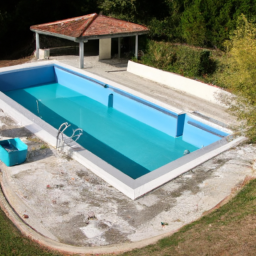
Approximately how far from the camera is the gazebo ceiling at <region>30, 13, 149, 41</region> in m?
16.6

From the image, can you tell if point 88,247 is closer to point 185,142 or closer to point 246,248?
point 246,248

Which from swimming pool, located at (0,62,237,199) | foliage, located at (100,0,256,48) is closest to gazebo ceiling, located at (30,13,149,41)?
swimming pool, located at (0,62,237,199)

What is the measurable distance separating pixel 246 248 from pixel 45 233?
3570 millimetres

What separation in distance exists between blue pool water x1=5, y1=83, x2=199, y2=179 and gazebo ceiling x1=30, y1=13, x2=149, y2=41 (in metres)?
2.71

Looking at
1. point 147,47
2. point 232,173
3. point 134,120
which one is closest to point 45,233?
point 232,173

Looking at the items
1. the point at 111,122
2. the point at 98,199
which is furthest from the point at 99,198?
the point at 111,122

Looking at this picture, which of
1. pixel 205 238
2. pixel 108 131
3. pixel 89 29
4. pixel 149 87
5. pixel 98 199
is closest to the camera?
pixel 205 238

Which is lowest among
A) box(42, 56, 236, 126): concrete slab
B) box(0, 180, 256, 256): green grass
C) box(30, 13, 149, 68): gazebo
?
box(42, 56, 236, 126): concrete slab

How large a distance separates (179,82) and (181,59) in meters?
1.73

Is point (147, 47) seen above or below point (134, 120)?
above

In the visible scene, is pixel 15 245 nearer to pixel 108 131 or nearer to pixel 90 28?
pixel 108 131

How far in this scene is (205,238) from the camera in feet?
19.4

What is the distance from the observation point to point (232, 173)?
351 inches

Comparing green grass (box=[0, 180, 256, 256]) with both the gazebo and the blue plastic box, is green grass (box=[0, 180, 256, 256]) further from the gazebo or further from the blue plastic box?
the gazebo
